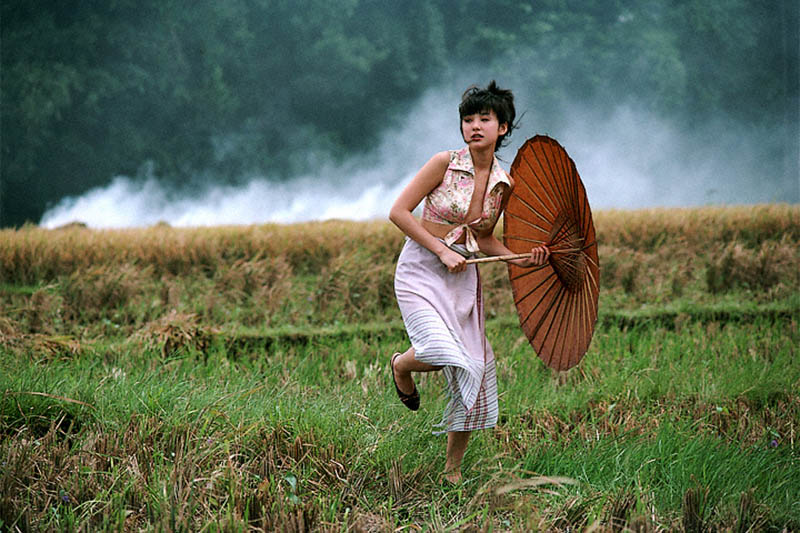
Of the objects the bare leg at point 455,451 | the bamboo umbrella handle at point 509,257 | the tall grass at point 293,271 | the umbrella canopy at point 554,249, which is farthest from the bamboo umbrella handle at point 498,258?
the tall grass at point 293,271

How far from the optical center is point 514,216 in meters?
3.17

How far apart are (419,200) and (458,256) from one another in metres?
0.28

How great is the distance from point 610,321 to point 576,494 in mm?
3442

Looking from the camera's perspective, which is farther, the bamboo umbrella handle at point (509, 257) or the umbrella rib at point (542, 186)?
the umbrella rib at point (542, 186)

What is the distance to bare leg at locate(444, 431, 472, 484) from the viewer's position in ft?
10.1

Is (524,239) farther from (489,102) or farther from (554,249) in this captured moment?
(489,102)

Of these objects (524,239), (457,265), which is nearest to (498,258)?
(457,265)

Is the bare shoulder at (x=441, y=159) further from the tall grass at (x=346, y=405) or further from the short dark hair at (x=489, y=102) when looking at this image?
the tall grass at (x=346, y=405)

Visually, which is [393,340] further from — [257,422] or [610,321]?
[257,422]

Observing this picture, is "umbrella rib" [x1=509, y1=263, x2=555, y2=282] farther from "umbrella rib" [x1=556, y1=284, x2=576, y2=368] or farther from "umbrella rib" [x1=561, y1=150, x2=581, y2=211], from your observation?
"umbrella rib" [x1=561, y1=150, x2=581, y2=211]

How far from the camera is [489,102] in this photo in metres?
2.97

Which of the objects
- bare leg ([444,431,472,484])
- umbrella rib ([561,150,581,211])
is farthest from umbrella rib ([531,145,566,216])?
bare leg ([444,431,472,484])

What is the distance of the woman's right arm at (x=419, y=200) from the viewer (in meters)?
2.96

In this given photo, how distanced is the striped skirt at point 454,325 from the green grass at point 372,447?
0.26 metres
